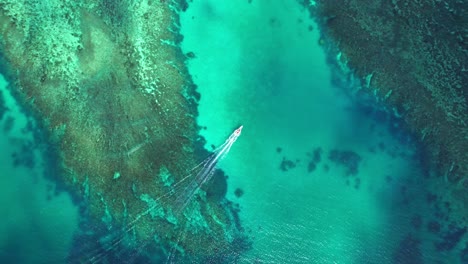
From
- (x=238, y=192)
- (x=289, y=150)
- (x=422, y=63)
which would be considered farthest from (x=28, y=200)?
(x=422, y=63)

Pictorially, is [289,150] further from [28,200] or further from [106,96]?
[28,200]

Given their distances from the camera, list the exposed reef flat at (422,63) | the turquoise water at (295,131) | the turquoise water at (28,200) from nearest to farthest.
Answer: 1. the exposed reef flat at (422,63)
2. the turquoise water at (28,200)
3. the turquoise water at (295,131)

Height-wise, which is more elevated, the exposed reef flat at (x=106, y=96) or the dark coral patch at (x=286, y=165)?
the dark coral patch at (x=286, y=165)

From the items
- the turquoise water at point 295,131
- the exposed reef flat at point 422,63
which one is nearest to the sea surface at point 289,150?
the turquoise water at point 295,131

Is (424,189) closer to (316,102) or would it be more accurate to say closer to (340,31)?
(316,102)

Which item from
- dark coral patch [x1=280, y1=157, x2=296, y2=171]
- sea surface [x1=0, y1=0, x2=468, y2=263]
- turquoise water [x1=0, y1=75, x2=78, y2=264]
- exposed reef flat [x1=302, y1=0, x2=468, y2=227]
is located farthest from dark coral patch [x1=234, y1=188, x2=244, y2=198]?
exposed reef flat [x1=302, y1=0, x2=468, y2=227]

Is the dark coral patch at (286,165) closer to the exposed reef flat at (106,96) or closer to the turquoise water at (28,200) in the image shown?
the exposed reef flat at (106,96)

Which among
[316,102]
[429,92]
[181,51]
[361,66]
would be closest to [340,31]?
[361,66]
